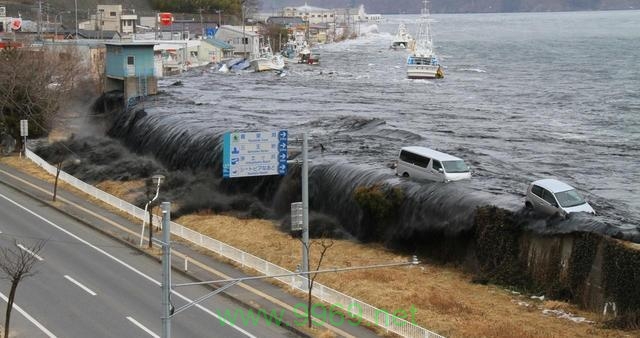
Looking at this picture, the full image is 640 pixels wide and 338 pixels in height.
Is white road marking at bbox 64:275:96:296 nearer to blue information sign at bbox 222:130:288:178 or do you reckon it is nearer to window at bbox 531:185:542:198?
blue information sign at bbox 222:130:288:178

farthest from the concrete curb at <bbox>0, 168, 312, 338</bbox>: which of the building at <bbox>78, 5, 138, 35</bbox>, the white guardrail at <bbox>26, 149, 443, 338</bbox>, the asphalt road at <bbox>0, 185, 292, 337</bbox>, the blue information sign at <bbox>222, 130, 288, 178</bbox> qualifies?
the building at <bbox>78, 5, 138, 35</bbox>

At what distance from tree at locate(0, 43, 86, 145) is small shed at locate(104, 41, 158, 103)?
17.6 ft

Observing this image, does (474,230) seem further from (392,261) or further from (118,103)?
(118,103)

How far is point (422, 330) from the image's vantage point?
66.1 ft

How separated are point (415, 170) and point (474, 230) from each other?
5907 mm

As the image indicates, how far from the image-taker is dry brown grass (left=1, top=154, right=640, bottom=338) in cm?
2177

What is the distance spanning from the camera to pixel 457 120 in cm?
6278

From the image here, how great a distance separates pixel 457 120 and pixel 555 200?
36298mm

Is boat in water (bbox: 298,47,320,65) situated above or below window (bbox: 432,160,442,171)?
above

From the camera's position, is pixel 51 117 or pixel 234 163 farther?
pixel 51 117

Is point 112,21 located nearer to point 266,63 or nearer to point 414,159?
point 266,63

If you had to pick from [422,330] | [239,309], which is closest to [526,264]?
[422,330]

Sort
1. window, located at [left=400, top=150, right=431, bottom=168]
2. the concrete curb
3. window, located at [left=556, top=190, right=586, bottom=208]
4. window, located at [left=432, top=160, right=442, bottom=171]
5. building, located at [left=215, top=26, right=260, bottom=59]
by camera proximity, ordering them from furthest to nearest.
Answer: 1. building, located at [left=215, top=26, right=260, bottom=59]
2. window, located at [left=400, top=150, right=431, bottom=168]
3. window, located at [left=432, top=160, right=442, bottom=171]
4. window, located at [left=556, top=190, right=586, bottom=208]
5. the concrete curb

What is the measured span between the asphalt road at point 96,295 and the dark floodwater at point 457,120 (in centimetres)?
1024
